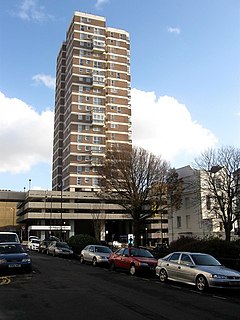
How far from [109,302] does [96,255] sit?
51.5ft

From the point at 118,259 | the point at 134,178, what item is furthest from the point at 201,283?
the point at 134,178

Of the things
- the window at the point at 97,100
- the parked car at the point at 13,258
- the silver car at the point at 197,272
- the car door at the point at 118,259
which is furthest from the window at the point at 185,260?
the window at the point at 97,100

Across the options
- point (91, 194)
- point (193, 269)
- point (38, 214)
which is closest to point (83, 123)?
point (91, 194)

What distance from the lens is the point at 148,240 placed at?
89.6m

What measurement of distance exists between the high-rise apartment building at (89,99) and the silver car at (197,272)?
73.7 meters

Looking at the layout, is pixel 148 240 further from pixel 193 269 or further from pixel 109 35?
pixel 193 269

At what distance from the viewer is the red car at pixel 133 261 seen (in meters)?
19.5

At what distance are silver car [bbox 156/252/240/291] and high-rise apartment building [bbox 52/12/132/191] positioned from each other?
73.7 meters

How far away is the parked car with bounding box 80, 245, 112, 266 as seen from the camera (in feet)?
84.0

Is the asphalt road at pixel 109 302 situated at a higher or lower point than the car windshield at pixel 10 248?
lower

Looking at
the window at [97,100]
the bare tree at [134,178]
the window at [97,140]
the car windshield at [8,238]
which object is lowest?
the car windshield at [8,238]

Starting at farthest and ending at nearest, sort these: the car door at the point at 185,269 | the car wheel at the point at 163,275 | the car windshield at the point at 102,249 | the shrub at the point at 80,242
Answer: the shrub at the point at 80,242
the car windshield at the point at 102,249
the car wheel at the point at 163,275
the car door at the point at 185,269

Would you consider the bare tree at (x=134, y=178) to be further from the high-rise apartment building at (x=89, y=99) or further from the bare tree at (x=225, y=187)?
the high-rise apartment building at (x=89, y=99)

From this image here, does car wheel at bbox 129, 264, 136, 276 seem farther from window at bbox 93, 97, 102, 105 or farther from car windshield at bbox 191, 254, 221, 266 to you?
window at bbox 93, 97, 102, 105
